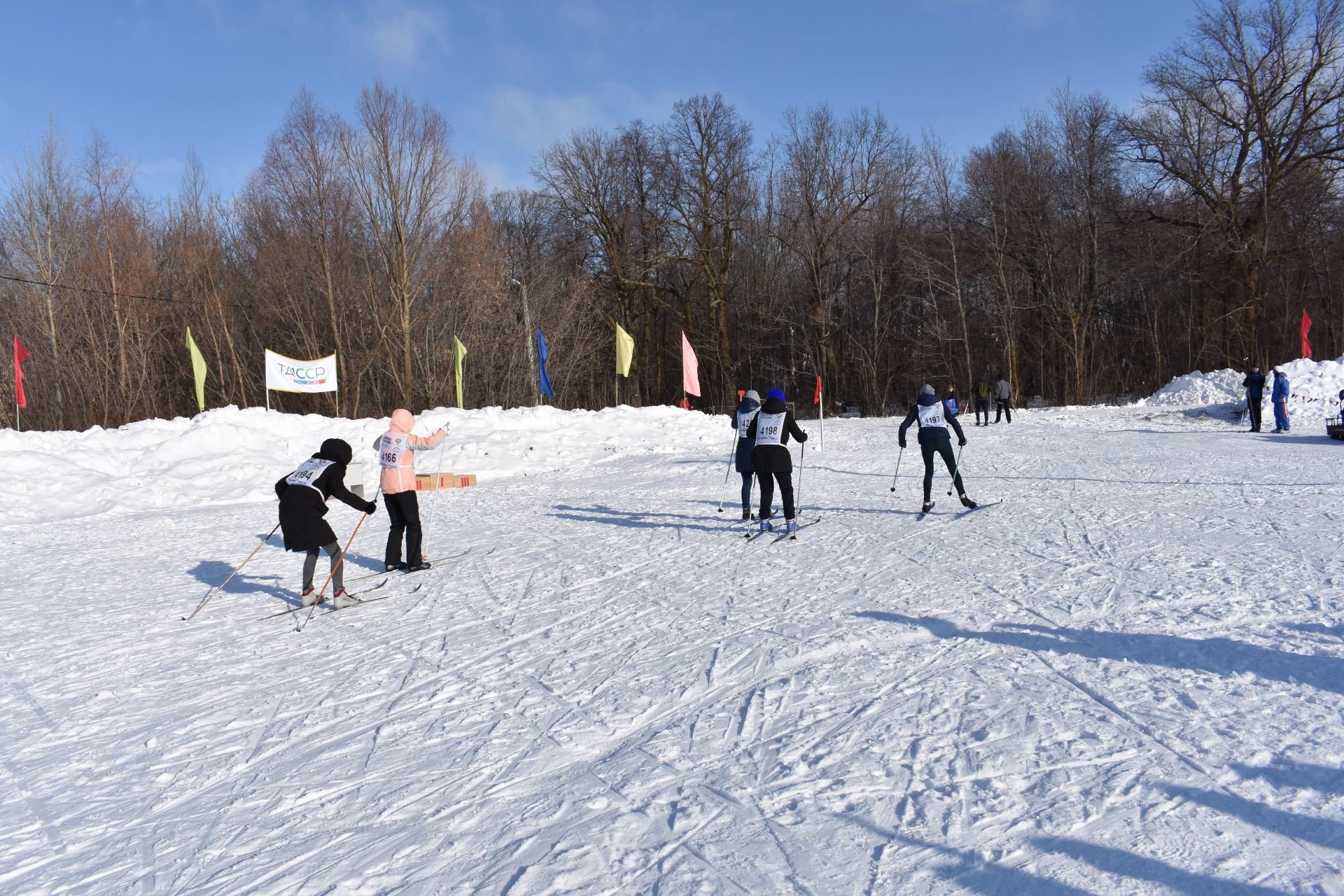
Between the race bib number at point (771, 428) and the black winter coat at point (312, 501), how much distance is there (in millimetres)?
4775

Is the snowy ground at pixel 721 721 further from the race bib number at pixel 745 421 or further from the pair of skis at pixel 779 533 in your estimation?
the race bib number at pixel 745 421

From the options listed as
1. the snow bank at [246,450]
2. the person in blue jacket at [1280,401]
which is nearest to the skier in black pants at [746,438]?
the snow bank at [246,450]

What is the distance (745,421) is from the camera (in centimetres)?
1054

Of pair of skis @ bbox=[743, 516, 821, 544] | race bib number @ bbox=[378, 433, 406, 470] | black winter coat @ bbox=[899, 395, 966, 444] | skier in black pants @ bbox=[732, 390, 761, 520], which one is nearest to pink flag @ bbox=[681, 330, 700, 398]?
skier in black pants @ bbox=[732, 390, 761, 520]

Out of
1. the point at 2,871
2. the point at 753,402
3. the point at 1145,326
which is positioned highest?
the point at 1145,326

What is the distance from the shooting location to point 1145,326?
4162 cm

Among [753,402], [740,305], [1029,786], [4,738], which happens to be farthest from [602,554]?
[740,305]

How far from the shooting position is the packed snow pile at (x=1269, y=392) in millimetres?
22172

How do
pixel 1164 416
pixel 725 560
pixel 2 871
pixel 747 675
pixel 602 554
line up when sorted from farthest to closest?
1. pixel 1164 416
2. pixel 602 554
3. pixel 725 560
4. pixel 747 675
5. pixel 2 871

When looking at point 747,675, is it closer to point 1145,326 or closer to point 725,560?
point 725,560

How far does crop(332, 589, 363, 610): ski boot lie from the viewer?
25.5ft

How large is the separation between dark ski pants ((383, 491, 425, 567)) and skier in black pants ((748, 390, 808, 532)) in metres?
4.14

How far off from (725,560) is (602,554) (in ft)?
5.39

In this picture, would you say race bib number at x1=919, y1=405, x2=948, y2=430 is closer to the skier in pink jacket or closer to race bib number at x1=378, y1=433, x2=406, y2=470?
the skier in pink jacket
